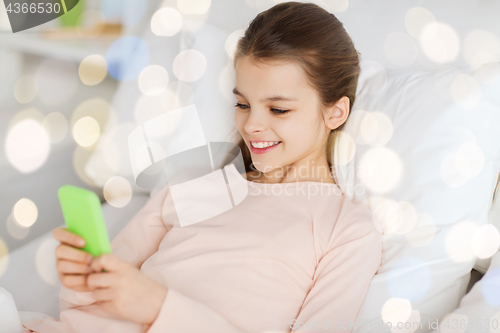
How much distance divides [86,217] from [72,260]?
→ 0.10 m

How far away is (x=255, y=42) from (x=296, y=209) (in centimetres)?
37

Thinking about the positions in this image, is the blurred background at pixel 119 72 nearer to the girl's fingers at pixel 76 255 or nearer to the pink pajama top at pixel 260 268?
the pink pajama top at pixel 260 268

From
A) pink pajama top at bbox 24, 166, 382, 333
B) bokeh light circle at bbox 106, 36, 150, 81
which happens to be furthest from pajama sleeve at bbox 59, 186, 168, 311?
bokeh light circle at bbox 106, 36, 150, 81

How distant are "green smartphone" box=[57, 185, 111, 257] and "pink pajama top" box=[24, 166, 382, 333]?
165 millimetres

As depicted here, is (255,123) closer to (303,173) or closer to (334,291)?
(303,173)

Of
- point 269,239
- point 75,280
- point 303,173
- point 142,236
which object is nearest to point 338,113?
point 303,173

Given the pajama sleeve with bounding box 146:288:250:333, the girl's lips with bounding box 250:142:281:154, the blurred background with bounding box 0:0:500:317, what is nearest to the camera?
the pajama sleeve with bounding box 146:288:250:333

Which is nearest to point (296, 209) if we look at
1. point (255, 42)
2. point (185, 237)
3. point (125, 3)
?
point (185, 237)

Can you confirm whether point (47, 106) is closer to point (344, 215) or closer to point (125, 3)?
point (125, 3)

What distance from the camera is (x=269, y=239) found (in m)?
0.74

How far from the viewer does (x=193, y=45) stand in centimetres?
116

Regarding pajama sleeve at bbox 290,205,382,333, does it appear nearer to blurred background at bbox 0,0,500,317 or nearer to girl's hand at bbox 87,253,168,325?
girl's hand at bbox 87,253,168,325

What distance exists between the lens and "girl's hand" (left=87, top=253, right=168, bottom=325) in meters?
0.52

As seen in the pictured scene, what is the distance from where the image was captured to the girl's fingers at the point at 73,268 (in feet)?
1.76
